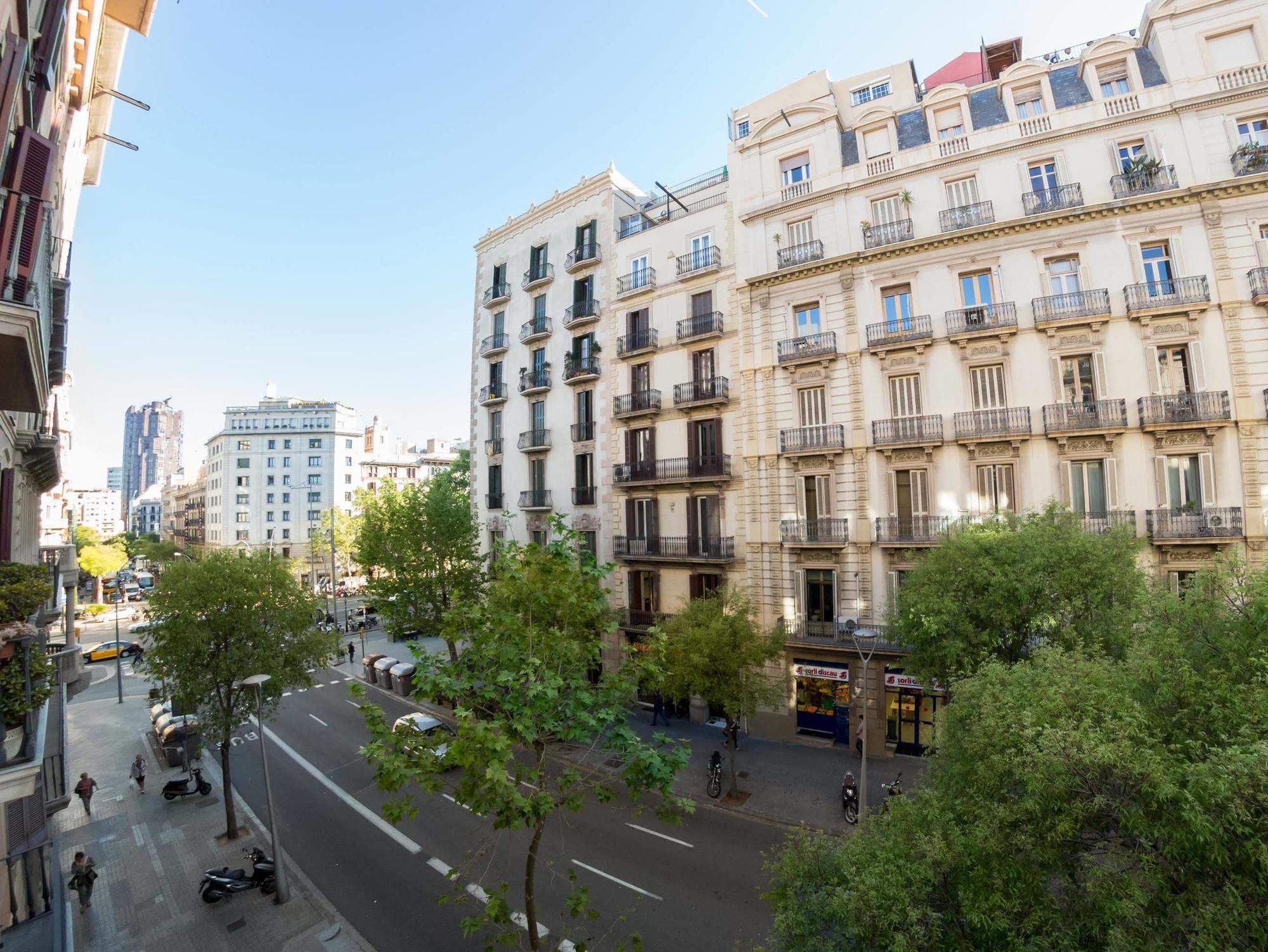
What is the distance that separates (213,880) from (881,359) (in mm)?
27039

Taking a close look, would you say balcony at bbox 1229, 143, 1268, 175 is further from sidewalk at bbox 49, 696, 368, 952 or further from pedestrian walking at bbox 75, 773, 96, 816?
pedestrian walking at bbox 75, 773, 96, 816

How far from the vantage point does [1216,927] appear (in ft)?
14.2

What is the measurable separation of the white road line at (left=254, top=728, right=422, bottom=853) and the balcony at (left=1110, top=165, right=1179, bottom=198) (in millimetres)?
31970

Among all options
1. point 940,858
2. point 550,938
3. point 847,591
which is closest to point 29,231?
point 940,858

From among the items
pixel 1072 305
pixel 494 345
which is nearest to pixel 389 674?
pixel 494 345

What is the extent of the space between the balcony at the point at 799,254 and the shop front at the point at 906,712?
1755 cm

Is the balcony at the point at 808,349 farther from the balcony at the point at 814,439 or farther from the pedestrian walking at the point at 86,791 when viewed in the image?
the pedestrian walking at the point at 86,791

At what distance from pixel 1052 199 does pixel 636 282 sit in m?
17.6

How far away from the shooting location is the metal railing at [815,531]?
22875 mm

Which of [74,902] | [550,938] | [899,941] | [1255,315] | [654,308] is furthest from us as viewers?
[654,308]

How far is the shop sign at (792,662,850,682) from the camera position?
23.0m

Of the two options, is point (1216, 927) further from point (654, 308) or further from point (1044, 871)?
point (654, 308)

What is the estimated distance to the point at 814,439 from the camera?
23.8m

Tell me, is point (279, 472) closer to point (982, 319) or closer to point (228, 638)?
point (228, 638)
